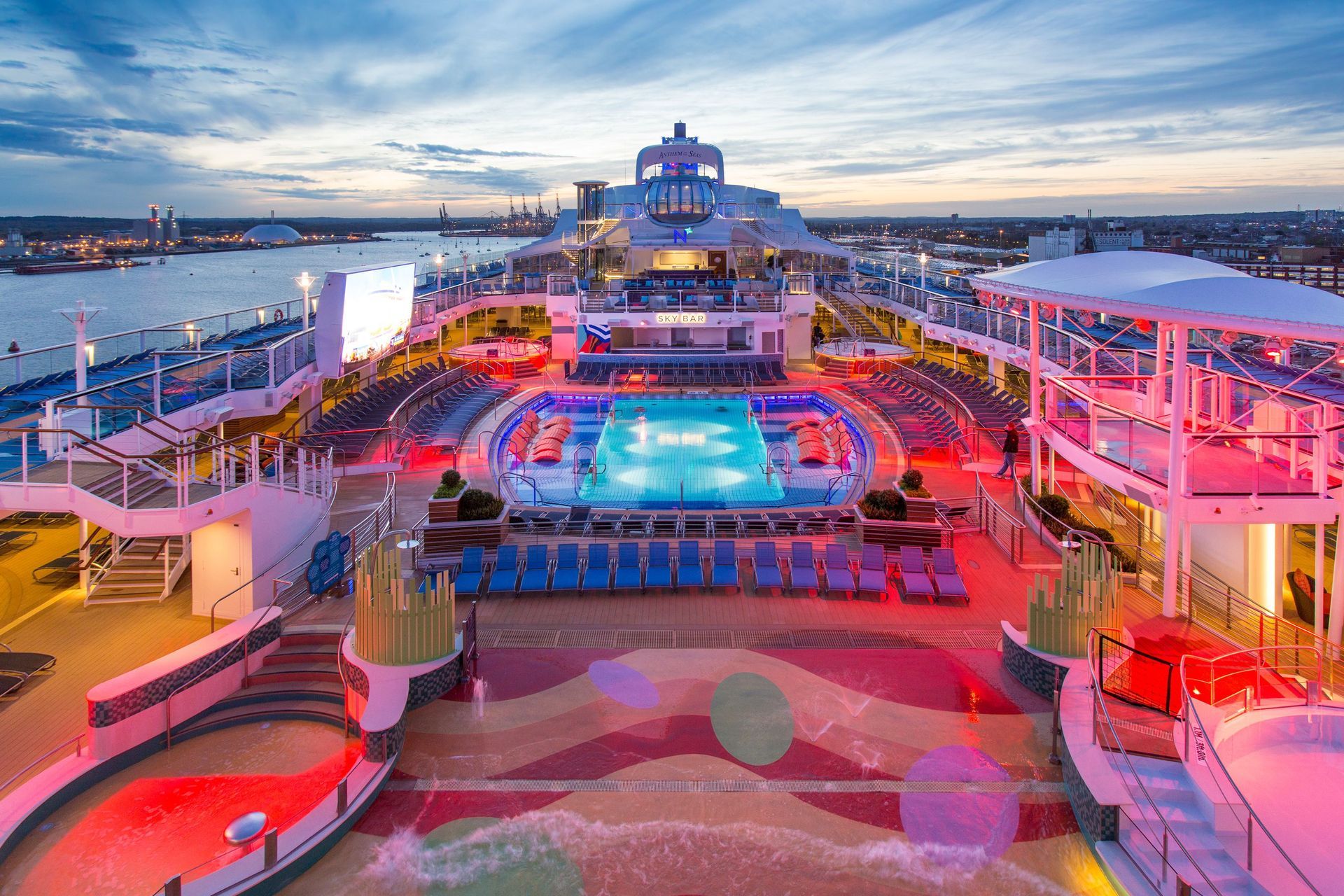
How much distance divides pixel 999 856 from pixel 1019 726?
1.79 meters

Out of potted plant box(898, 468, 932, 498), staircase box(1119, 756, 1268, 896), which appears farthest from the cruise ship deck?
potted plant box(898, 468, 932, 498)

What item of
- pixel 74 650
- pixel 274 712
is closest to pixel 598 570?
pixel 274 712

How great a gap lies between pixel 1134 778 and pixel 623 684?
13.8ft

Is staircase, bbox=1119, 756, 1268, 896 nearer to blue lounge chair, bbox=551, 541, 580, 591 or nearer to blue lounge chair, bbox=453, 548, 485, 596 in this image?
blue lounge chair, bbox=551, 541, 580, 591

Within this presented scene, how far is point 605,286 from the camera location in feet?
106

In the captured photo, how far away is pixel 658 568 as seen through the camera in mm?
10805

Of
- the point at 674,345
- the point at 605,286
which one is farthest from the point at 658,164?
the point at 674,345

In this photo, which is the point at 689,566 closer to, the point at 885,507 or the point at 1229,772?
the point at 885,507

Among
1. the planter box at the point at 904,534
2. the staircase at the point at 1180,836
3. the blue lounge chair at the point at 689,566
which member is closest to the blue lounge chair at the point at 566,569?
the blue lounge chair at the point at 689,566

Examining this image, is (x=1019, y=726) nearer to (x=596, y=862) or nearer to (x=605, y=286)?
(x=596, y=862)

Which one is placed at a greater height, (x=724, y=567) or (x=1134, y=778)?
(x=724, y=567)

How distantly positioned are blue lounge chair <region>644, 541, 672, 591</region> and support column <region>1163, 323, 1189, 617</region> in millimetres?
5383

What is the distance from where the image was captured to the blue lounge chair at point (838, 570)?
1041 centimetres

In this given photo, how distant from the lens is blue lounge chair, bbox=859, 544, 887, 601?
10375 mm
